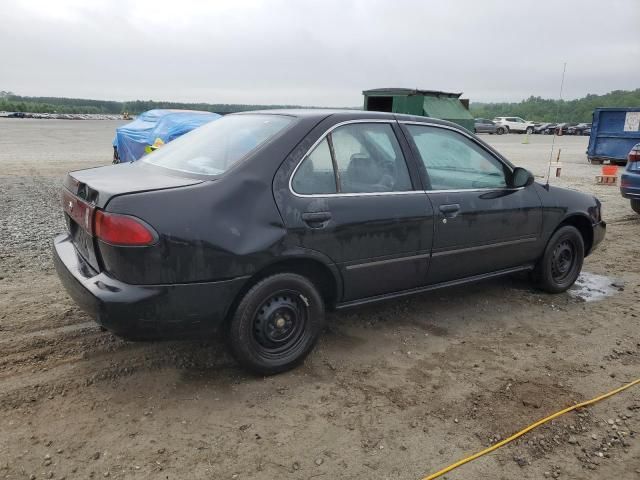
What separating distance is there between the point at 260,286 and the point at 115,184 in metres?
1.03

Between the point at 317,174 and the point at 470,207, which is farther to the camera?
the point at 470,207

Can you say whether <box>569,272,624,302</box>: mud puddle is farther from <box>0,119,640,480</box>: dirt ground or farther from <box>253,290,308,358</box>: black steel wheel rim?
<box>253,290,308,358</box>: black steel wheel rim

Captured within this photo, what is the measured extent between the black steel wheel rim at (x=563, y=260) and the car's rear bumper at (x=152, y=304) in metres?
3.26

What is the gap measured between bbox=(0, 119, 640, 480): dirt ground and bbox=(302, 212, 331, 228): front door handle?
970 millimetres

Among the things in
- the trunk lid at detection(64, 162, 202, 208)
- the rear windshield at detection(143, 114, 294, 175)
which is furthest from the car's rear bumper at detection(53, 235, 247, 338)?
the rear windshield at detection(143, 114, 294, 175)

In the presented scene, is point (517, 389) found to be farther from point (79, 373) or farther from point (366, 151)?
point (79, 373)

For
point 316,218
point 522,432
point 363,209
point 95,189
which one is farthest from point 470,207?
point 95,189

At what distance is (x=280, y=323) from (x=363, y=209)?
914 mm

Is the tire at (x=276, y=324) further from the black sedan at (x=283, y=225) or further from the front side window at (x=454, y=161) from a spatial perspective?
the front side window at (x=454, y=161)

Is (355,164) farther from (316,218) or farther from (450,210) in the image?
(450,210)

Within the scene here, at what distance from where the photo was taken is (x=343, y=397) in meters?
3.15

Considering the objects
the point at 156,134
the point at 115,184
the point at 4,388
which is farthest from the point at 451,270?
the point at 156,134

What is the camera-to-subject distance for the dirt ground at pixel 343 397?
8.45ft

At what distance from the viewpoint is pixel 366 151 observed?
12.0ft
